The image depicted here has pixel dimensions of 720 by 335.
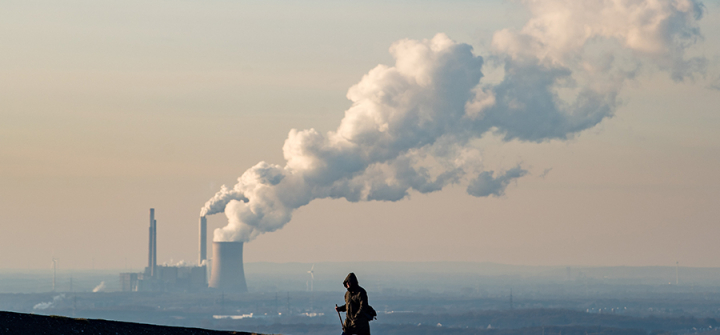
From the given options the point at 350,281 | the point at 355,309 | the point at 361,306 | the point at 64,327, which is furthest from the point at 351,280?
the point at 64,327

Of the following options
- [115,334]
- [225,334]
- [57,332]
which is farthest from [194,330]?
[57,332]

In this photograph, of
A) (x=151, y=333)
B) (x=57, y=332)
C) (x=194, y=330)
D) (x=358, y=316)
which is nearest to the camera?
(x=358, y=316)

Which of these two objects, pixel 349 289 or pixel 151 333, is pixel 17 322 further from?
pixel 349 289

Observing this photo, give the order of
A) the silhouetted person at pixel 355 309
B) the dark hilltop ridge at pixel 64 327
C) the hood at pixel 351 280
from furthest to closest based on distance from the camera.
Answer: the dark hilltop ridge at pixel 64 327 < the silhouetted person at pixel 355 309 < the hood at pixel 351 280

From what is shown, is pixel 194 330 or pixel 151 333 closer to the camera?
pixel 151 333

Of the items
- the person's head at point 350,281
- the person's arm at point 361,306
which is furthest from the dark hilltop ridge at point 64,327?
the person's head at point 350,281

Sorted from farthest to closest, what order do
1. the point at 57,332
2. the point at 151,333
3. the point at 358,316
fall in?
the point at 151,333
the point at 57,332
the point at 358,316

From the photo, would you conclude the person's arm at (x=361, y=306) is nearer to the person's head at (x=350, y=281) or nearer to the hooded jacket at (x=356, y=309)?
the hooded jacket at (x=356, y=309)
